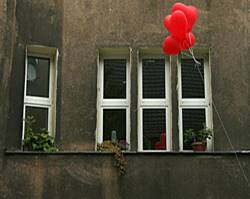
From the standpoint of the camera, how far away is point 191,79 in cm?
1123

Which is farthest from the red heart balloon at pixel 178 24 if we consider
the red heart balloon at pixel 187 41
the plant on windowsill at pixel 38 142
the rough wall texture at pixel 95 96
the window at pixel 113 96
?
the plant on windowsill at pixel 38 142

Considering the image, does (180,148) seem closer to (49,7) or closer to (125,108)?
(125,108)

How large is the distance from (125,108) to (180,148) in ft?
4.34

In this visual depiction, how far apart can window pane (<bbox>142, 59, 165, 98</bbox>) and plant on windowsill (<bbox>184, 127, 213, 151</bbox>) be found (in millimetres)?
946

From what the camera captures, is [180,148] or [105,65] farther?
[105,65]

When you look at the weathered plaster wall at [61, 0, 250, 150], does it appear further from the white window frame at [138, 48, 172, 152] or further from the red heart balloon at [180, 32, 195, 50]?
the red heart balloon at [180, 32, 195, 50]

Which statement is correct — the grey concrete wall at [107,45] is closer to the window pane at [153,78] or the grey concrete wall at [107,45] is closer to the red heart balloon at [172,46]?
the window pane at [153,78]

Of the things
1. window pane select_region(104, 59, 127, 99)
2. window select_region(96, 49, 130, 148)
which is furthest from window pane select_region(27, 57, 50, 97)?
window pane select_region(104, 59, 127, 99)

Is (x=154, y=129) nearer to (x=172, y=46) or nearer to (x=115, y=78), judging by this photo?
(x=115, y=78)

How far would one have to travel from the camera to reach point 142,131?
10.9m

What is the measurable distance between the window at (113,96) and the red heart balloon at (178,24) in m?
2.10

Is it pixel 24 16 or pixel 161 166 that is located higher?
pixel 24 16

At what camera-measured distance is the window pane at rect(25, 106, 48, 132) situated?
1081cm

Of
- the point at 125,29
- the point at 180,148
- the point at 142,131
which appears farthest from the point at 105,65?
the point at 180,148
